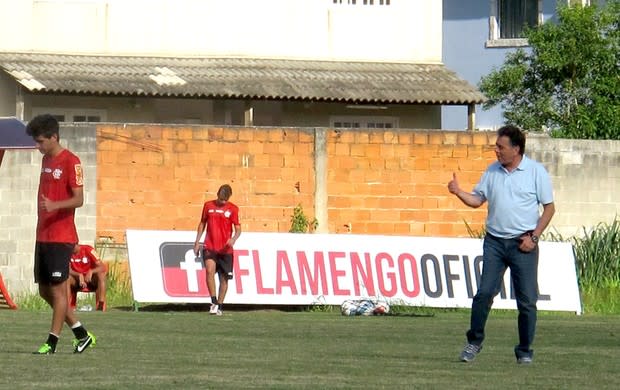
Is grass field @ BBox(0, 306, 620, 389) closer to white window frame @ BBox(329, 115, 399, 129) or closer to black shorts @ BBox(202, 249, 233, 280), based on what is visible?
black shorts @ BBox(202, 249, 233, 280)

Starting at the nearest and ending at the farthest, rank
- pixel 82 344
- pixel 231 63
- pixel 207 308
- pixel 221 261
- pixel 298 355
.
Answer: pixel 82 344
pixel 298 355
pixel 221 261
pixel 207 308
pixel 231 63

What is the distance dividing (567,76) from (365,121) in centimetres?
469

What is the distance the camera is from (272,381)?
11.7 meters

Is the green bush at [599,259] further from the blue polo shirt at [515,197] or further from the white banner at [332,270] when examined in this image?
the blue polo shirt at [515,197]

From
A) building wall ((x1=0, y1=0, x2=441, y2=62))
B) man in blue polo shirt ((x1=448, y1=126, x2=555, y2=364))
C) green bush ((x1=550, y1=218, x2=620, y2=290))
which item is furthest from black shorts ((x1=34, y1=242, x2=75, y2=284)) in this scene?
building wall ((x1=0, y1=0, x2=441, y2=62))

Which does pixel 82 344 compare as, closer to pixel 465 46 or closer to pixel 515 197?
pixel 515 197

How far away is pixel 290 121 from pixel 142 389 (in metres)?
23.5

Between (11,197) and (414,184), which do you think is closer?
(11,197)

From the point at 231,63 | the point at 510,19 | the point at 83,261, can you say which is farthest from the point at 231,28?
the point at 83,261

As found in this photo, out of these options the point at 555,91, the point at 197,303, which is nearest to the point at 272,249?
the point at 197,303

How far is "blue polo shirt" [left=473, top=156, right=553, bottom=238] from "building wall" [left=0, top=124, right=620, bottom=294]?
1330 cm

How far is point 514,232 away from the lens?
1395cm

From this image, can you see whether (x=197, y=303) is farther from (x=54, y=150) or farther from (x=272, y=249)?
(x=54, y=150)

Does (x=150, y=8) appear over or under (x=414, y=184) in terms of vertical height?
over
